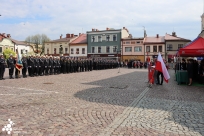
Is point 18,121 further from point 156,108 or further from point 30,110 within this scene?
point 156,108

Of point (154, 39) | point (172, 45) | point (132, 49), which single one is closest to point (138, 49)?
point (132, 49)

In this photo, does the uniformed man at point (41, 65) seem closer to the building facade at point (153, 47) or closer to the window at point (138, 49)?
the building facade at point (153, 47)

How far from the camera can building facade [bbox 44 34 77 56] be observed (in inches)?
2653

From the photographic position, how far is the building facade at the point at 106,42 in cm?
6031

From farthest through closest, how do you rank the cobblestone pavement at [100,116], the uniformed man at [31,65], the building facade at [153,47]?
the building facade at [153,47]
the uniformed man at [31,65]
the cobblestone pavement at [100,116]

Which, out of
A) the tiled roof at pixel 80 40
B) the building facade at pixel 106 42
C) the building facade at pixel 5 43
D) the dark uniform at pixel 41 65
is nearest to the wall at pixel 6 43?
the building facade at pixel 5 43

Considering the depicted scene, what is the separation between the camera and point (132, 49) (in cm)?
5866

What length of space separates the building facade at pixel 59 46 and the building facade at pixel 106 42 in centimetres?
708

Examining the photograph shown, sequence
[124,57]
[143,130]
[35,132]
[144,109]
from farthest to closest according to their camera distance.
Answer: [124,57] → [144,109] → [143,130] → [35,132]

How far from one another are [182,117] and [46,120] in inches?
151

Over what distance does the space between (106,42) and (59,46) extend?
1544cm

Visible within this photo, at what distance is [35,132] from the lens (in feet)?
16.6

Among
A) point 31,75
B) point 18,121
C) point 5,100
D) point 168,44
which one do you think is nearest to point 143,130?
point 18,121

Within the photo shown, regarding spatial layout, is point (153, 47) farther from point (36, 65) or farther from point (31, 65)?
point (31, 65)
